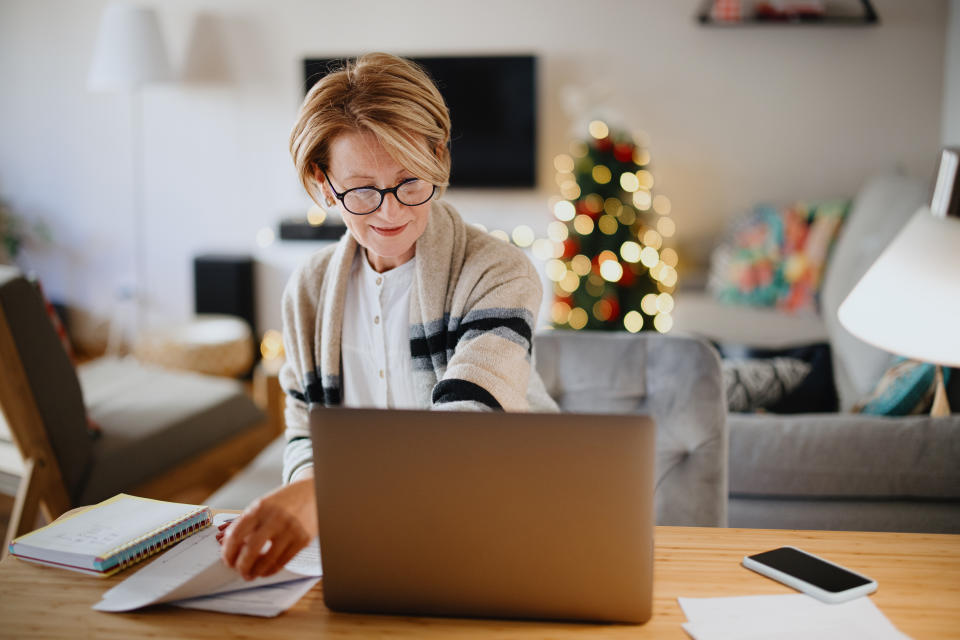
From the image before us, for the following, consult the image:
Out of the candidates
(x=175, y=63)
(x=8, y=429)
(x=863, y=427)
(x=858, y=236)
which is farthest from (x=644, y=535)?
(x=175, y=63)

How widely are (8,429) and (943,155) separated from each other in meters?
1.99

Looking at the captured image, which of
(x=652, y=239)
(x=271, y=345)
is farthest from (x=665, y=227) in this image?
(x=271, y=345)

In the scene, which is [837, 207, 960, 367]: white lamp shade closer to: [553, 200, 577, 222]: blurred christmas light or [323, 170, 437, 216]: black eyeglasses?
[323, 170, 437, 216]: black eyeglasses

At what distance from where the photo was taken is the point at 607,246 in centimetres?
393

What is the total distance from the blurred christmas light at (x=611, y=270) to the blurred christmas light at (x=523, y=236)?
0.67m

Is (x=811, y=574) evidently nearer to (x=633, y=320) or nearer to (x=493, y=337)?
(x=493, y=337)

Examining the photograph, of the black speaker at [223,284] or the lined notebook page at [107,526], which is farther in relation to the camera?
the black speaker at [223,284]

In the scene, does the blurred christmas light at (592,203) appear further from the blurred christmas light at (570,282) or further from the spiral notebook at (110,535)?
the spiral notebook at (110,535)

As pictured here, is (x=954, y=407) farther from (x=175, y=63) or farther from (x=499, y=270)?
(x=175, y=63)

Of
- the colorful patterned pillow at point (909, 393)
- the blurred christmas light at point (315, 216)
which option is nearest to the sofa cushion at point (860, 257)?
the colorful patterned pillow at point (909, 393)

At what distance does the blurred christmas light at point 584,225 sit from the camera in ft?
12.9

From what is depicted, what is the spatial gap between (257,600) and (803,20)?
13.4 ft

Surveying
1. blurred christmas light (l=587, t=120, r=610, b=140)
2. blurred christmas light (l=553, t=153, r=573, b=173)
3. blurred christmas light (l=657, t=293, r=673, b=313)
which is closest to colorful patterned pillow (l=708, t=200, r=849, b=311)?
blurred christmas light (l=657, t=293, r=673, b=313)

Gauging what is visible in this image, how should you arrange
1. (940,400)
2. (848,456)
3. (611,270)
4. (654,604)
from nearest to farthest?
1. (654,604)
2. (848,456)
3. (940,400)
4. (611,270)
